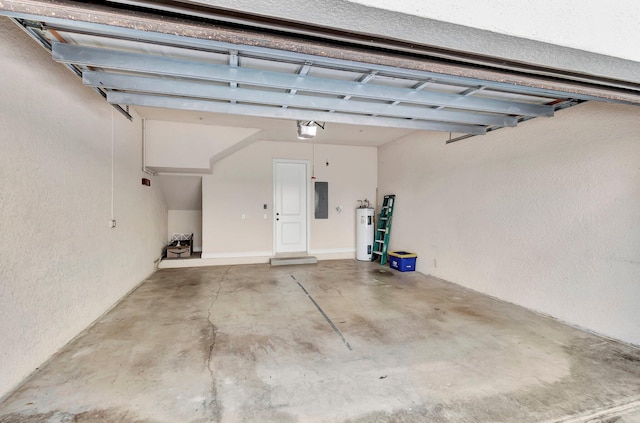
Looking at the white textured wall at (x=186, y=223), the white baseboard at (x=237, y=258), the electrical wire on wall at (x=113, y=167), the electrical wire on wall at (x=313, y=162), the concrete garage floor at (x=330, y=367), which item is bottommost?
the concrete garage floor at (x=330, y=367)

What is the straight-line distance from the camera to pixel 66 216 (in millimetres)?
2729

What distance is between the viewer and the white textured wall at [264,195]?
6.32 m

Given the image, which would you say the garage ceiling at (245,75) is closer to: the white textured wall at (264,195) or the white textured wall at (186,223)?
the white textured wall at (264,195)

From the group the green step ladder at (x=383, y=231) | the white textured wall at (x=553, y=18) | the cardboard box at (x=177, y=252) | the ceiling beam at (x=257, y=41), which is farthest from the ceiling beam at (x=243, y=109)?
the cardboard box at (x=177, y=252)

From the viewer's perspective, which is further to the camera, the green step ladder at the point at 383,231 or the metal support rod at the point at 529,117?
the green step ladder at the point at 383,231

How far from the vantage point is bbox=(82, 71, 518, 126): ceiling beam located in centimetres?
271

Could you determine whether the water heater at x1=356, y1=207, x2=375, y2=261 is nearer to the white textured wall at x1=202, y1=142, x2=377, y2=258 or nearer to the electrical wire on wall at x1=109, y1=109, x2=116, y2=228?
the white textured wall at x1=202, y1=142, x2=377, y2=258

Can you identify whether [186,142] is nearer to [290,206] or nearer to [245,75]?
[290,206]

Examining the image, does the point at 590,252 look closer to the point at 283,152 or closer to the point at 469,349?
the point at 469,349

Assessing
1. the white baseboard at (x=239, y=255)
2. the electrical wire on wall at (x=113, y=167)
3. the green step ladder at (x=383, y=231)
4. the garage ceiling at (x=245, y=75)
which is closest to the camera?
the garage ceiling at (x=245, y=75)

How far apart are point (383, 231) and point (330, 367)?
4.58m

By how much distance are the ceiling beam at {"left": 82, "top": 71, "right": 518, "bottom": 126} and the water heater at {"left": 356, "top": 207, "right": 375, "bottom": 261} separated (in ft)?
11.3

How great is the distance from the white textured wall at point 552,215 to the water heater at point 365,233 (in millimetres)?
1684

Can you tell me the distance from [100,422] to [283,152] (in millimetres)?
5600
